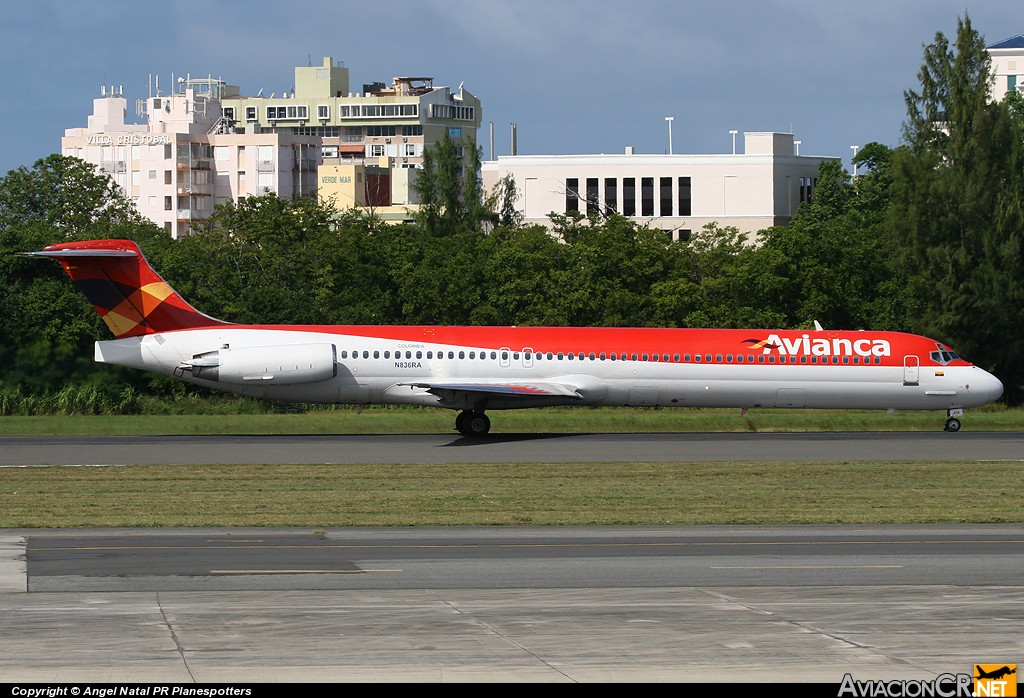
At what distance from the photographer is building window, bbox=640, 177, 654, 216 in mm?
118688

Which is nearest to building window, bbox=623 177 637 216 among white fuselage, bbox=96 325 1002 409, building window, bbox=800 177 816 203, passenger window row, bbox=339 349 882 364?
building window, bbox=800 177 816 203

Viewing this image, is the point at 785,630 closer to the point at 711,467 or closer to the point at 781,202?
the point at 711,467

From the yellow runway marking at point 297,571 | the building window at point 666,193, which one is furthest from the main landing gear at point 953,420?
the building window at point 666,193

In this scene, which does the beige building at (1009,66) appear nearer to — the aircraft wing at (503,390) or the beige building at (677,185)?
the beige building at (677,185)

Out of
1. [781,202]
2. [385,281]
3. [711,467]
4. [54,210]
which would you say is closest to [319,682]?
[711,467]

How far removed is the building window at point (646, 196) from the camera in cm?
11869

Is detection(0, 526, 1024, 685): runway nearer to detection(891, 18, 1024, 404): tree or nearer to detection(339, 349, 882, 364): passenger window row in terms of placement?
detection(339, 349, 882, 364): passenger window row

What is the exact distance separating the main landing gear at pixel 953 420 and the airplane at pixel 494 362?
0.09 meters

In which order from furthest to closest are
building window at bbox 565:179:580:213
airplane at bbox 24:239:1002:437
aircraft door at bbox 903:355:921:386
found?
building window at bbox 565:179:580:213, aircraft door at bbox 903:355:921:386, airplane at bbox 24:239:1002:437

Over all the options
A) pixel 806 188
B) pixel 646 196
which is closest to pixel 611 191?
pixel 646 196

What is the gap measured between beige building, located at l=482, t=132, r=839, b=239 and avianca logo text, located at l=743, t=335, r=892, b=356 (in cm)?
7160

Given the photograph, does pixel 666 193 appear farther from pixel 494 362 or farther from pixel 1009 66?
pixel 494 362

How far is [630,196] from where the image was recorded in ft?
393

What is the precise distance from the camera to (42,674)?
11539 mm
